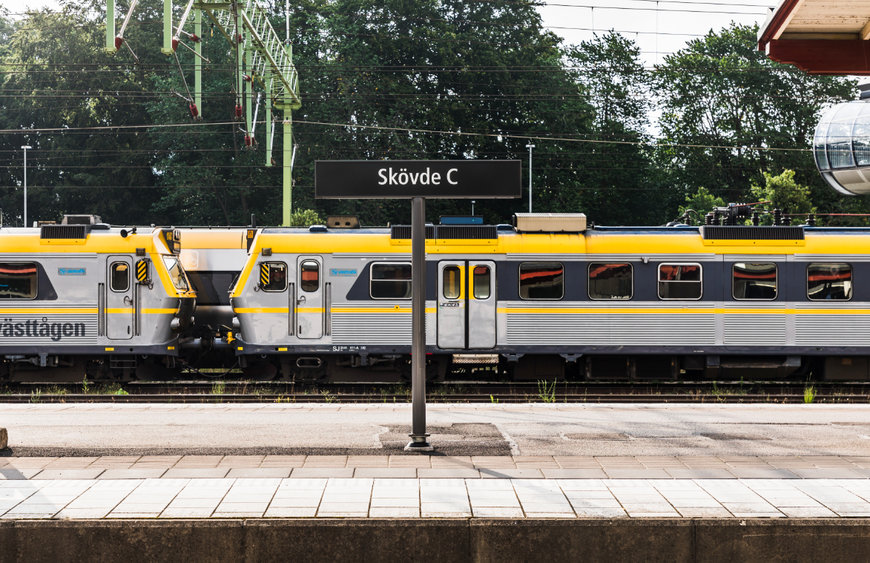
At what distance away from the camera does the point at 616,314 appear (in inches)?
→ 680

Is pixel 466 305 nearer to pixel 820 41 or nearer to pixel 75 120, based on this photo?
pixel 820 41

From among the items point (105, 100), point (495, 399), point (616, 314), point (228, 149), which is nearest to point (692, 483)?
point (495, 399)

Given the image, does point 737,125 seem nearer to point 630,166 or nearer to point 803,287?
point 630,166

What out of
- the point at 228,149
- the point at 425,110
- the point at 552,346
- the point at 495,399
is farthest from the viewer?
the point at 228,149

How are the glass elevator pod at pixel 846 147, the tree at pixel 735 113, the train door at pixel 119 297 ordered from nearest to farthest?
the glass elevator pod at pixel 846 147 < the train door at pixel 119 297 < the tree at pixel 735 113

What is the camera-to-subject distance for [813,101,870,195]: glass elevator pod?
7.09 m

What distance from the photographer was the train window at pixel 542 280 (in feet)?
56.5

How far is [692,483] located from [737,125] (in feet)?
154

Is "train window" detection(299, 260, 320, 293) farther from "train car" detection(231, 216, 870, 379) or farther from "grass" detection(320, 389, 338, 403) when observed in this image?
"grass" detection(320, 389, 338, 403)

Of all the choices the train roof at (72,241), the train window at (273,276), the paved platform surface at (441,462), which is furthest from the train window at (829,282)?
the train roof at (72,241)

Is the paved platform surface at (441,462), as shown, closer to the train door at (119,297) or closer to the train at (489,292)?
the train at (489,292)

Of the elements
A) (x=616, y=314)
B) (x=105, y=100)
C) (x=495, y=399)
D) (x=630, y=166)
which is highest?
(x=105, y=100)

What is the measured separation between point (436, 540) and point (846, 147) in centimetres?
443

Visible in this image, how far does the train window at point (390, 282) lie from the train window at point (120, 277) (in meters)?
4.62
